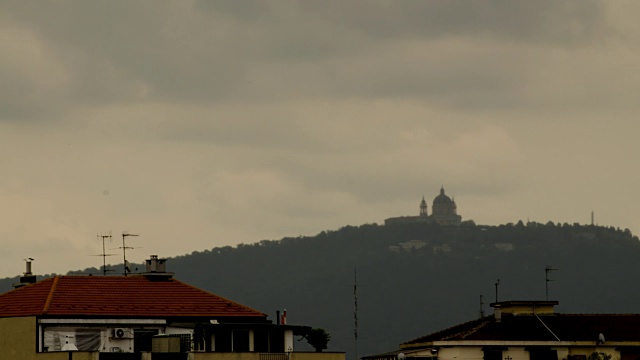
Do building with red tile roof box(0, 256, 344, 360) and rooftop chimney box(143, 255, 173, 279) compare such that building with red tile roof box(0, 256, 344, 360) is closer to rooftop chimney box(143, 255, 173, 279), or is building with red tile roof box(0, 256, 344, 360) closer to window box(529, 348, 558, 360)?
rooftop chimney box(143, 255, 173, 279)

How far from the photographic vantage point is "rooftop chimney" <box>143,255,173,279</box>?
112 m

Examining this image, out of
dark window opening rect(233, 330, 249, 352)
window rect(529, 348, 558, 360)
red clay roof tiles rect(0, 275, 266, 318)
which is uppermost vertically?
red clay roof tiles rect(0, 275, 266, 318)

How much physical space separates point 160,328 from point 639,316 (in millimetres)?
37207

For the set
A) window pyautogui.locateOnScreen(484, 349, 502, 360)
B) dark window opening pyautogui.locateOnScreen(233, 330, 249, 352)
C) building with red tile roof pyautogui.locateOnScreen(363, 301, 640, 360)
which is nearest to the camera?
dark window opening pyautogui.locateOnScreen(233, 330, 249, 352)

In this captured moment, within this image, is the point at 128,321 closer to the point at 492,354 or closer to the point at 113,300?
the point at 113,300

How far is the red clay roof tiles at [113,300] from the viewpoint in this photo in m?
106

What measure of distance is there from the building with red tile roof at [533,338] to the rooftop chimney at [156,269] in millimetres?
16280

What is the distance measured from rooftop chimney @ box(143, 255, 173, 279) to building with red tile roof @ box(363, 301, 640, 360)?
16.3 m

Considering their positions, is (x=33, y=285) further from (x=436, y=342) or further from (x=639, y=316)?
(x=639, y=316)

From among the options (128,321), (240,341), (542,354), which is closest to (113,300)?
(128,321)

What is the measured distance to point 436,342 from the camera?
12050 cm

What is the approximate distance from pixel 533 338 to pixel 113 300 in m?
29.6

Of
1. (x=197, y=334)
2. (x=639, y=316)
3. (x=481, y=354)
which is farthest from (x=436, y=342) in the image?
(x=197, y=334)

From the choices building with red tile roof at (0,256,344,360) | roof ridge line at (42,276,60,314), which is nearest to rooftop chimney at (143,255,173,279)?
building with red tile roof at (0,256,344,360)
